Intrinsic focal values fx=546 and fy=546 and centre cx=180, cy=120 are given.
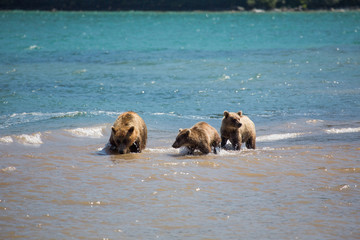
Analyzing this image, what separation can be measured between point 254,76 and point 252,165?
53.9 feet

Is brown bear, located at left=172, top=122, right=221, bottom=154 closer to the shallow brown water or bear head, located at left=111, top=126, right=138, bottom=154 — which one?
the shallow brown water

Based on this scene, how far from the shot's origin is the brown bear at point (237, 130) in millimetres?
11406

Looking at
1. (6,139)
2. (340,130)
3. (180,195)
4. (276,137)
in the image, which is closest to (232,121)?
(276,137)

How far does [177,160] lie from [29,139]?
4190 millimetres

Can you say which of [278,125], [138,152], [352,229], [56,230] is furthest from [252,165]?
[278,125]

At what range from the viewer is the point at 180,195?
8016 millimetres

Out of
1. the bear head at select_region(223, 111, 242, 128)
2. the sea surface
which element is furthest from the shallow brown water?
the bear head at select_region(223, 111, 242, 128)

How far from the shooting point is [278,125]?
15109mm

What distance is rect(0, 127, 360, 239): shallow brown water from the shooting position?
6703mm

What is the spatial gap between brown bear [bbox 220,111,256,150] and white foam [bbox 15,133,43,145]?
4.31 m

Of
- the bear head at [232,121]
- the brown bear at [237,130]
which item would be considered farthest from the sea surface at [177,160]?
the bear head at [232,121]

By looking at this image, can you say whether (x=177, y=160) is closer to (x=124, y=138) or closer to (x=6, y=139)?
(x=124, y=138)

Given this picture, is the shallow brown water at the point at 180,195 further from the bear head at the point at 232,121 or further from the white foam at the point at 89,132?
the white foam at the point at 89,132

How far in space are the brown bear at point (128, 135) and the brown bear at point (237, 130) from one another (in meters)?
1.75
